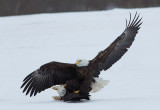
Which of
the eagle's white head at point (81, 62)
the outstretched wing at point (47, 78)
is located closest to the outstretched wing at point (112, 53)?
the eagle's white head at point (81, 62)

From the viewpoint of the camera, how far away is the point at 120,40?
266 inches

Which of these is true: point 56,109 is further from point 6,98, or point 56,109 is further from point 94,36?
point 94,36

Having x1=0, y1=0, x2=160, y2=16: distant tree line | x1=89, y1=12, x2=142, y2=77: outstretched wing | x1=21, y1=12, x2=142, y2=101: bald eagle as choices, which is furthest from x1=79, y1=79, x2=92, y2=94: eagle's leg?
x1=0, y1=0, x2=160, y2=16: distant tree line

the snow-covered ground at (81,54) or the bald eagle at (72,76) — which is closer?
the snow-covered ground at (81,54)

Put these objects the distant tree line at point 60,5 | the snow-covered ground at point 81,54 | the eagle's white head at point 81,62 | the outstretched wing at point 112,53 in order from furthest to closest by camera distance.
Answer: the distant tree line at point 60,5 < the outstretched wing at point 112,53 < the eagle's white head at point 81,62 < the snow-covered ground at point 81,54

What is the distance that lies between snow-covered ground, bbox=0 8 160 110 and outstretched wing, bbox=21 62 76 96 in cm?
18

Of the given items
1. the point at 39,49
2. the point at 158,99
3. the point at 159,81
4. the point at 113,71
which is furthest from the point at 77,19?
the point at 158,99

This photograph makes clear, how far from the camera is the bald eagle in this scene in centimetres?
616

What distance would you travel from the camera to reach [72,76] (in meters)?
6.34

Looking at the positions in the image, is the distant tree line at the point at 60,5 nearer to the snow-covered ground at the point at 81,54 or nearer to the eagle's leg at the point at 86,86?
the snow-covered ground at the point at 81,54

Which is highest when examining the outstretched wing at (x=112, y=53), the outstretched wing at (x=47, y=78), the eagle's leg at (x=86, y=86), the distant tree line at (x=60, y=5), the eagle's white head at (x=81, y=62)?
the distant tree line at (x=60, y=5)

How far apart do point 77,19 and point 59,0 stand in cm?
1165

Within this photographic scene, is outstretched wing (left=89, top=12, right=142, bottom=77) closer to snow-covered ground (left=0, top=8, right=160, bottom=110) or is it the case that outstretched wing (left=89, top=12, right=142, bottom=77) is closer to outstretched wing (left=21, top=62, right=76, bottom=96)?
outstretched wing (left=21, top=62, right=76, bottom=96)

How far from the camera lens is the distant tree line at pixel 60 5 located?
22.7 meters
